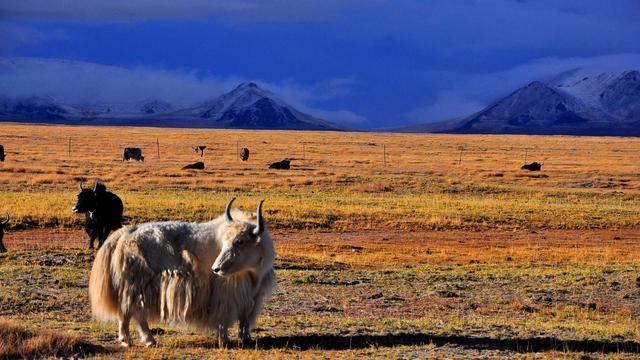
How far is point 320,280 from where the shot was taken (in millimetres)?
17594

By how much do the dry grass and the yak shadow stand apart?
2.01 m

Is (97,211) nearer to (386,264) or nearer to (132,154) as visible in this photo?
(386,264)

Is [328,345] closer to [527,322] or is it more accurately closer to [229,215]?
[229,215]

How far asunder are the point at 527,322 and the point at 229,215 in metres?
5.08

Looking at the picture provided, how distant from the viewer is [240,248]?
10.8m

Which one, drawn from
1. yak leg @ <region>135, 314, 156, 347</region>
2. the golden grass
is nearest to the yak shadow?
yak leg @ <region>135, 314, 156, 347</region>

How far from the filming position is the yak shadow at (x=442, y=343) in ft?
36.6

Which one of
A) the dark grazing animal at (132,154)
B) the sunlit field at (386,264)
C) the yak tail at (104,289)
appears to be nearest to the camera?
the yak tail at (104,289)

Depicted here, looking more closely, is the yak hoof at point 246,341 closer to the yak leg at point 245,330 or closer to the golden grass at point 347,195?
the yak leg at point 245,330

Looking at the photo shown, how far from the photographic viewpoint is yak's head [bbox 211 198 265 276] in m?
10.7

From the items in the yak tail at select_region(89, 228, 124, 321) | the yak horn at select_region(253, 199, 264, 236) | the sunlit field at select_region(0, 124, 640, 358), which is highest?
the yak horn at select_region(253, 199, 264, 236)

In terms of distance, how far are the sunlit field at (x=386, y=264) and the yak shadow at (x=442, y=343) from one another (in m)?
0.04

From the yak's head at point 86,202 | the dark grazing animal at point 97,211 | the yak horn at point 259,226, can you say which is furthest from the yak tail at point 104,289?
the yak's head at point 86,202

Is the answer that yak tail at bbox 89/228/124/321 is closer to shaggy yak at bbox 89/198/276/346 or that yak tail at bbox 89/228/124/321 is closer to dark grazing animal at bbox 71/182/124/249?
shaggy yak at bbox 89/198/276/346
